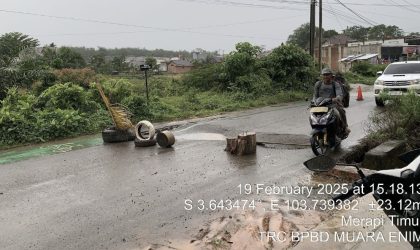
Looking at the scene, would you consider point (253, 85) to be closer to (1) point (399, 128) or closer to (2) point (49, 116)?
(2) point (49, 116)

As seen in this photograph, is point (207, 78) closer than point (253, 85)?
No

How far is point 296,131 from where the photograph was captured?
1238 centimetres

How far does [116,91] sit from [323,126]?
9.72 m

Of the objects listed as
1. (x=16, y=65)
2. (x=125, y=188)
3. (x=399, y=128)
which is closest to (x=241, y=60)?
(x=16, y=65)

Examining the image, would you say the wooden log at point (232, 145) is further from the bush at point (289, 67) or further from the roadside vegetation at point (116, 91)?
the bush at point (289, 67)

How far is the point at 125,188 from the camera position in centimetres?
743

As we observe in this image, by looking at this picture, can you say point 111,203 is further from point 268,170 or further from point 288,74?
point 288,74

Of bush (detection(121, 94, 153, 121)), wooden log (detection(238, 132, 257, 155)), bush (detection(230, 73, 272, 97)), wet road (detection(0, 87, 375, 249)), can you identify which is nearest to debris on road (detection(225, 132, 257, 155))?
wooden log (detection(238, 132, 257, 155))

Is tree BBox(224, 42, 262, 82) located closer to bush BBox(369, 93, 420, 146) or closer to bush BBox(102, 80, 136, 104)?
bush BBox(102, 80, 136, 104)

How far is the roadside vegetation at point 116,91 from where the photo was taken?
44.8 ft

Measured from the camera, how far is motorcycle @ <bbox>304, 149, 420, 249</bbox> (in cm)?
280

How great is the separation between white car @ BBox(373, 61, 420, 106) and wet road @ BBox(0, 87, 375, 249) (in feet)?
18.5

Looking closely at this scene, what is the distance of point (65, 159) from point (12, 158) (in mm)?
1497

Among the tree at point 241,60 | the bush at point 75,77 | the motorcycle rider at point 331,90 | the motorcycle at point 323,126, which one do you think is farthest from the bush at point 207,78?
the motorcycle at point 323,126
